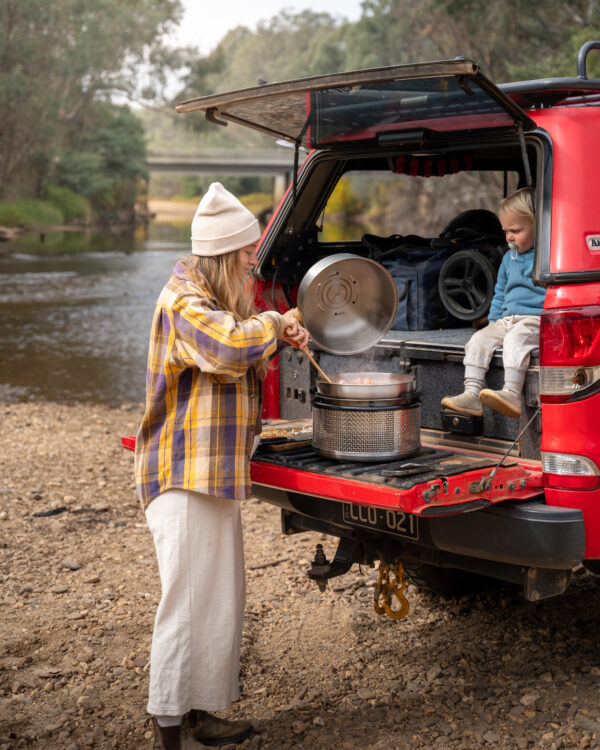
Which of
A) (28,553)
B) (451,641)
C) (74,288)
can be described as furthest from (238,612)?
(74,288)

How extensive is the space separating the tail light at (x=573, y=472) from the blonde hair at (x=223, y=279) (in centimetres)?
106

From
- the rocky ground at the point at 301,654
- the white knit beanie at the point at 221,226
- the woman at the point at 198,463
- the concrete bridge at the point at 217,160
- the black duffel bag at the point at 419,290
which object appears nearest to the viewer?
the woman at the point at 198,463

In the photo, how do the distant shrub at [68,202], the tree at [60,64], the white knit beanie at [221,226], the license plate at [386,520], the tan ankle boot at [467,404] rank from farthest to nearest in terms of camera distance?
the distant shrub at [68,202] → the tree at [60,64] → the tan ankle boot at [467,404] → the license plate at [386,520] → the white knit beanie at [221,226]

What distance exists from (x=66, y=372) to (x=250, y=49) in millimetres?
150536

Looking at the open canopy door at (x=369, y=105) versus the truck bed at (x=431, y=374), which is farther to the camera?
the truck bed at (x=431, y=374)

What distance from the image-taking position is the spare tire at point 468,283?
15.1ft

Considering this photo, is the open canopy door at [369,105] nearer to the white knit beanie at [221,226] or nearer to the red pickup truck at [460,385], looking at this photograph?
the red pickup truck at [460,385]

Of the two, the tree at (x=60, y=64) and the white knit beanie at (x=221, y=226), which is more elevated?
the tree at (x=60, y=64)

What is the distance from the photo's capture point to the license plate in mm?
3355

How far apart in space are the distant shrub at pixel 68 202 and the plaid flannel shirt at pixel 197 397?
52.7 metres

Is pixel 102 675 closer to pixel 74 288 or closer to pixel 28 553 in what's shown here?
pixel 28 553

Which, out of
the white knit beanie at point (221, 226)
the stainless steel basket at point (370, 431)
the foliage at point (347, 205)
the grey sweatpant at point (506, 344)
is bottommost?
the stainless steel basket at point (370, 431)

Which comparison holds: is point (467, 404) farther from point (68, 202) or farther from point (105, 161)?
point (105, 161)

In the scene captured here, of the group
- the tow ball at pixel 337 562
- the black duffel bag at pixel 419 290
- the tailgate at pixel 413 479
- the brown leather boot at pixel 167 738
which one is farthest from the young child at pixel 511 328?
the brown leather boot at pixel 167 738
